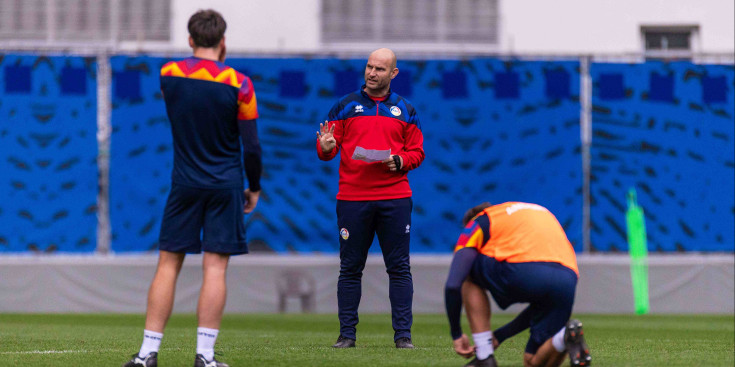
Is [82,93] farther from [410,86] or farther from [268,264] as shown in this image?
[410,86]

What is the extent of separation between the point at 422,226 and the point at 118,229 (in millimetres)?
3331

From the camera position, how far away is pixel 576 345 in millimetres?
4426

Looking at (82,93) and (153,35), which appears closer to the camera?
(82,93)

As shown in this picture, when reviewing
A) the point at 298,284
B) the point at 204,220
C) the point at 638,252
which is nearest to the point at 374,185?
the point at 204,220

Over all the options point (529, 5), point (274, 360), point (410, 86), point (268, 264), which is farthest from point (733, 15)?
point (274, 360)

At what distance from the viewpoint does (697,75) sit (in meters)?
11.9

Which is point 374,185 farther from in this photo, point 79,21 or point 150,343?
point 79,21

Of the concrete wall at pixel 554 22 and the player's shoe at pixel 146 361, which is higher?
the concrete wall at pixel 554 22

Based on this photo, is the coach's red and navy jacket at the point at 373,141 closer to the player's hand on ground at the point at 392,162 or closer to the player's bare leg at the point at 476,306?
the player's hand on ground at the point at 392,162

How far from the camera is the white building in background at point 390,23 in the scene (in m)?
14.6

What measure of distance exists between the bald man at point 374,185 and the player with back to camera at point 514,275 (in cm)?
158

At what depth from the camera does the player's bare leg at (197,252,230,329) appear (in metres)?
4.63

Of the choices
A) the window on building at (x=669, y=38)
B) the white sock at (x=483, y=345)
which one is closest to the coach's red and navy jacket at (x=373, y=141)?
the white sock at (x=483, y=345)

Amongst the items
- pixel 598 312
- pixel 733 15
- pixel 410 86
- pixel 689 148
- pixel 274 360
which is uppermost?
pixel 733 15
